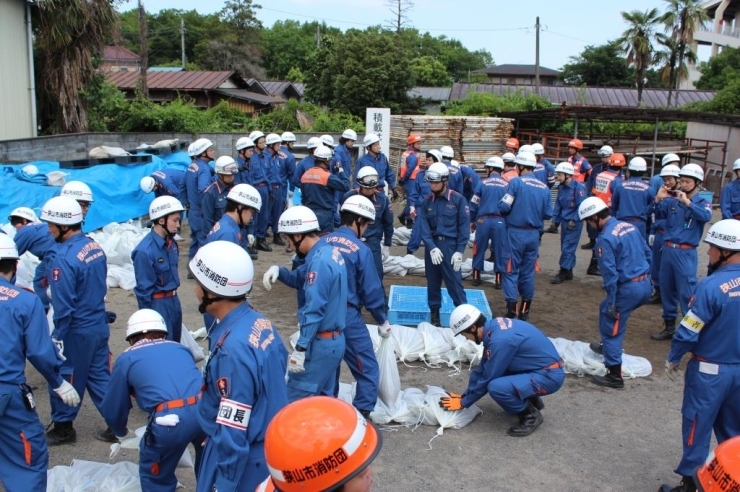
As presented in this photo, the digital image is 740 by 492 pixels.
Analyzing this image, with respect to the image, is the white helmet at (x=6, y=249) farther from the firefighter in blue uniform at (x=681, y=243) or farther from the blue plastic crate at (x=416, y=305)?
the firefighter in blue uniform at (x=681, y=243)

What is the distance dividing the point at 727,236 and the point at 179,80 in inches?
1184

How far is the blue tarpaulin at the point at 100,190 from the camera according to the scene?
10419mm

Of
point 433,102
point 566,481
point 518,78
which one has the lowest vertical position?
point 566,481

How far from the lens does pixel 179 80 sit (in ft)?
102

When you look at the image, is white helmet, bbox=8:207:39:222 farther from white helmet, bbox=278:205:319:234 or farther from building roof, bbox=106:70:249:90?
building roof, bbox=106:70:249:90

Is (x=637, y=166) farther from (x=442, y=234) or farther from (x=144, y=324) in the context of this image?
(x=144, y=324)

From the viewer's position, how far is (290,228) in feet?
16.6

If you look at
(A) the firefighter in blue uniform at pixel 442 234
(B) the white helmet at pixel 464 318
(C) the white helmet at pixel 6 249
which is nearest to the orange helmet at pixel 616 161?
(A) the firefighter in blue uniform at pixel 442 234

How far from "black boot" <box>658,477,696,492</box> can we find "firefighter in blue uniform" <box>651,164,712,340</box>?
11.3 ft

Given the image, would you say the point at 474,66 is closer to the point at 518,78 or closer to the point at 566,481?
the point at 518,78

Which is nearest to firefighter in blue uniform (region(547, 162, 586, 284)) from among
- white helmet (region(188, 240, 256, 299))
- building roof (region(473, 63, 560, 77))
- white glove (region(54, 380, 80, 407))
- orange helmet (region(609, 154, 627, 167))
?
orange helmet (region(609, 154, 627, 167))

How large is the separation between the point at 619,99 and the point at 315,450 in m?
43.1

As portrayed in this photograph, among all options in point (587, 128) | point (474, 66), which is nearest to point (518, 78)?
point (474, 66)

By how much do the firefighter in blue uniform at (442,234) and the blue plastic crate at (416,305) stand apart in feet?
0.58
